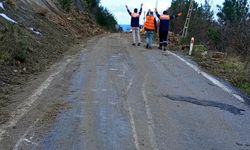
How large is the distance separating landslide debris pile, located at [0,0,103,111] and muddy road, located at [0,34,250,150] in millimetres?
640

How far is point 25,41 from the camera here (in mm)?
15773

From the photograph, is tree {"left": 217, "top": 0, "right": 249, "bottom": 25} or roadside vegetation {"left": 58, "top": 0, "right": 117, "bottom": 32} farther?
roadside vegetation {"left": 58, "top": 0, "right": 117, "bottom": 32}

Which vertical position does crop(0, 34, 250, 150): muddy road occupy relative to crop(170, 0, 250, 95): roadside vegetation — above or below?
above

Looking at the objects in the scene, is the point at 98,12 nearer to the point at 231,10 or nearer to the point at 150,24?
the point at 231,10

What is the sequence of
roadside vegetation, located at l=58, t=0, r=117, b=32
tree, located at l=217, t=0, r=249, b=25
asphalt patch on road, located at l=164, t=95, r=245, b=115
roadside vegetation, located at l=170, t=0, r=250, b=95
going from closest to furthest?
asphalt patch on road, located at l=164, t=95, r=245, b=115
roadside vegetation, located at l=170, t=0, r=250, b=95
tree, located at l=217, t=0, r=249, b=25
roadside vegetation, located at l=58, t=0, r=117, b=32

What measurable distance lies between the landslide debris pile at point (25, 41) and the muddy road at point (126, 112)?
640 millimetres

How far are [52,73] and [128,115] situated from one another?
193 inches

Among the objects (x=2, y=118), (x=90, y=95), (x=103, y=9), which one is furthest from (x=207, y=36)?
(x=2, y=118)

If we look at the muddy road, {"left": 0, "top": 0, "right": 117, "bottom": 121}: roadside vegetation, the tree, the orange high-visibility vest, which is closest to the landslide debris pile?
{"left": 0, "top": 0, "right": 117, "bottom": 121}: roadside vegetation

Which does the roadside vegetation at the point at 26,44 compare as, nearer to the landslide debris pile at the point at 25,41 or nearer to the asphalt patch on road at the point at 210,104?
the landslide debris pile at the point at 25,41

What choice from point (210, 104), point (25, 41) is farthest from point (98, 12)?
point (210, 104)

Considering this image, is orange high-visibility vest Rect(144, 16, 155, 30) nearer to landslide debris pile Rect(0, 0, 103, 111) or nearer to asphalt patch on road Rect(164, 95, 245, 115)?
landslide debris pile Rect(0, 0, 103, 111)

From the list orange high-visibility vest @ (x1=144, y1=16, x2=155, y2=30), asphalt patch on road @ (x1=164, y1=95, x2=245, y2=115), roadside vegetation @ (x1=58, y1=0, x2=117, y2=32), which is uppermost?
orange high-visibility vest @ (x1=144, y1=16, x2=155, y2=30)

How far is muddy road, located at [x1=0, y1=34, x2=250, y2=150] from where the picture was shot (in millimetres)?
7465
